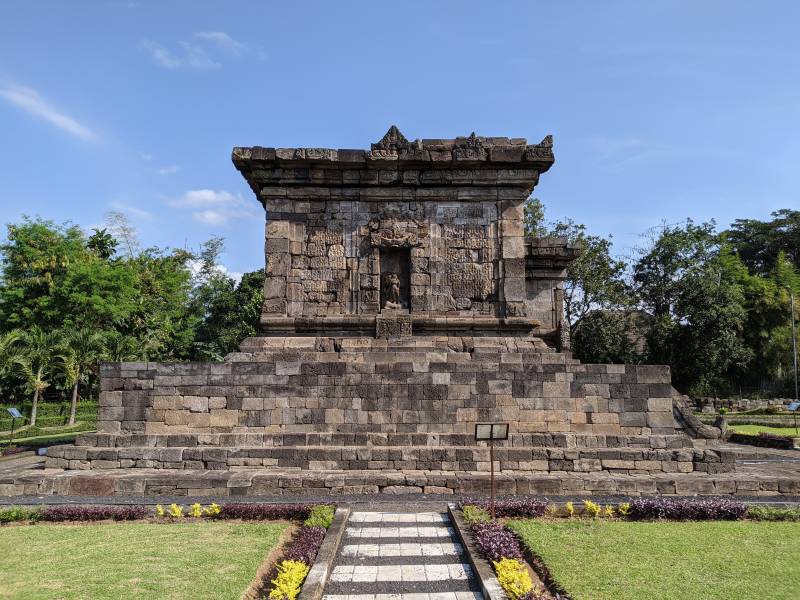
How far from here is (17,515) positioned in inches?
336

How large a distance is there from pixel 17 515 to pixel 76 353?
709 inches

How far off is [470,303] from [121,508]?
8842mm

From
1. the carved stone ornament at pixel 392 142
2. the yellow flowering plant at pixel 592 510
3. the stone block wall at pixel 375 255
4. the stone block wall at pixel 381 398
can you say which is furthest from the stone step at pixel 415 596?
the carved stone ornament at pixel 392 142

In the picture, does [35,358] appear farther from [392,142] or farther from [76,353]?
[392,142]

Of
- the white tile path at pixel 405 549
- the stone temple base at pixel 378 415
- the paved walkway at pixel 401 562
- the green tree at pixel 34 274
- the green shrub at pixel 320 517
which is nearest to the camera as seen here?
the paved walkway at pixel 401 562

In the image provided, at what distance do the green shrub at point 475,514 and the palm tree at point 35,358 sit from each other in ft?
66.6

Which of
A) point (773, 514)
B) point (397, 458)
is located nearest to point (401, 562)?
point (397, 458)

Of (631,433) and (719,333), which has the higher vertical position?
(719,333)

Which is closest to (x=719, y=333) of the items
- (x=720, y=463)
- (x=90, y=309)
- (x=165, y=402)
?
(x=720, y=463)

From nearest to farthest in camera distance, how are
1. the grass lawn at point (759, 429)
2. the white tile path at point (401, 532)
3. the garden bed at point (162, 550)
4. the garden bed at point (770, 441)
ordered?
the garden bed at point (162, 550) < the white tile path at point (401, 532) < the garden bed at point (770, 441) < the grass lawn at point (759, 429)

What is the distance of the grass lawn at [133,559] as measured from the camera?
219 inches

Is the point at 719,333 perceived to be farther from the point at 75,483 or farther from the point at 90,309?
the point at 90,309

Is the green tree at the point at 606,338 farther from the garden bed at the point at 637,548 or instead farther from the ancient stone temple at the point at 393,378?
the garden bed at the point at 637,548

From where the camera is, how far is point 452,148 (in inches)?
562
